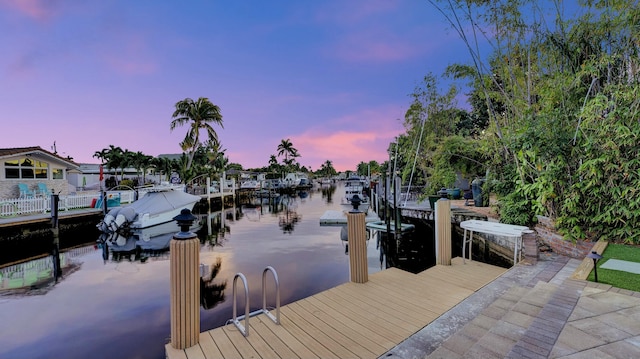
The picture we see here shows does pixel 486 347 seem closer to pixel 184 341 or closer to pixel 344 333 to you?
pixel 344 333

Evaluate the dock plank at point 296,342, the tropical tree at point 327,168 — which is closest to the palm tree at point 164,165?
the dock plank at point 296,342

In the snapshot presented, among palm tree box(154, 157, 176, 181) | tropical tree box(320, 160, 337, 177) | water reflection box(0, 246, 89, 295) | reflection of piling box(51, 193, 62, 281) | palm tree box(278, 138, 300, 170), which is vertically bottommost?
water reflection box(0, 246, 89, 295)

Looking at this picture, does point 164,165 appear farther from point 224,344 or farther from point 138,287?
point 224,344

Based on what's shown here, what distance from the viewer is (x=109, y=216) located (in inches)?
478

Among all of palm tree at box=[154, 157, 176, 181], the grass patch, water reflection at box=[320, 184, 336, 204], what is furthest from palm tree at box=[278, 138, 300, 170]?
the grass patch

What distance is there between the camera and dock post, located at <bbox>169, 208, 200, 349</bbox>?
104 inches

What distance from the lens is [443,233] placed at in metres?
5.32

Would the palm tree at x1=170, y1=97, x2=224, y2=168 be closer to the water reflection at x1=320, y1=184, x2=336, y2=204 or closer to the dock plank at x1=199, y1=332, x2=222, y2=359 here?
the water reflection at x1=320, y1=184, x2=336, y2=204

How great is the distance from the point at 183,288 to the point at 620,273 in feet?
18.3

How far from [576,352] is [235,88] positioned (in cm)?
1958

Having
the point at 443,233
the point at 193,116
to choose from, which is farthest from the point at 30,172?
the point at 443,233

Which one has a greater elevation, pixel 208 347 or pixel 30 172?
pixel 30 172

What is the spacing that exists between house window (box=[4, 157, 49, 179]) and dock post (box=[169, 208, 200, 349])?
1913 centimetres

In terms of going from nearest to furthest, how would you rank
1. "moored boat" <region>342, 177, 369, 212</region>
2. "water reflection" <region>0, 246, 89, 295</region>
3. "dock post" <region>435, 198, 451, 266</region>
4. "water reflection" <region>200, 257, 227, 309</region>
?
"dock post" <region>435, 198, 451, 266</region> → "water reflection" <region>200, 257, 227, 309</region> → "water reflection" <region>0, 246, 89, 295</region> → "moored boat" <region>342, 177, 369, 212</region>
